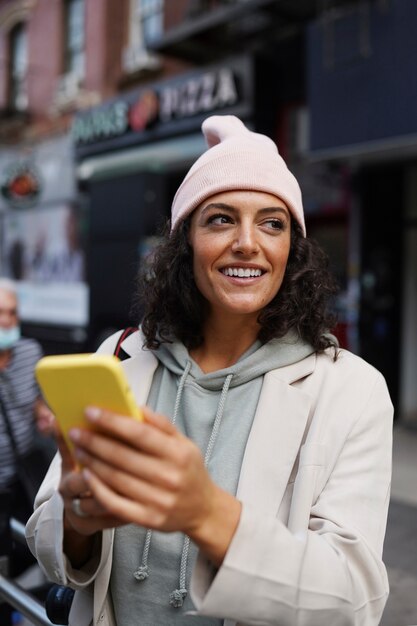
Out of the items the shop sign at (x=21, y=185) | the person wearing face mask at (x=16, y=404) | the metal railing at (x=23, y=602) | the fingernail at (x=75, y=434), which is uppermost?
the shop sign at (x=21, y=185)

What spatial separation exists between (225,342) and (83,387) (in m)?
0.76

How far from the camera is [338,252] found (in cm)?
772

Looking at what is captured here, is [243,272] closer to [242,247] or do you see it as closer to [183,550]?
[242,247]

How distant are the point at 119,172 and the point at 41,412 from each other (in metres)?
6.46

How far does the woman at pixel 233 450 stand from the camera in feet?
3.01

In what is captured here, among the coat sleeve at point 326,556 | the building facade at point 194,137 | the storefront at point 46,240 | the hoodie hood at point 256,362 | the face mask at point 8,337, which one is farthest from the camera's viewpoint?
the storefront at point 46,240

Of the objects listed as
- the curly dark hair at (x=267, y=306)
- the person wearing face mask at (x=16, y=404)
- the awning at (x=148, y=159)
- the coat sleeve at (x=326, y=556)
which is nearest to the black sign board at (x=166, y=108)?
the awning at (x=148, y=159)

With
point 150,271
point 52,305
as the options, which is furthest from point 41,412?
point 52,305

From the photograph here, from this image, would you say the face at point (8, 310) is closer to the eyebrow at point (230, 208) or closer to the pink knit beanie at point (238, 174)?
the pink knit beanie at point (238, 174)

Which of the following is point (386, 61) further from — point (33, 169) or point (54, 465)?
point (33, 169)

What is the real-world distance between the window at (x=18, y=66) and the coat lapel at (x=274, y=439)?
1345 centimetres

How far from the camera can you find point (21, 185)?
488 inches

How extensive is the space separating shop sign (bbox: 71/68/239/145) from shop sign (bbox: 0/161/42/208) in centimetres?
167

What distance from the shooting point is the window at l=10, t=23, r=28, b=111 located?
13.5 m
